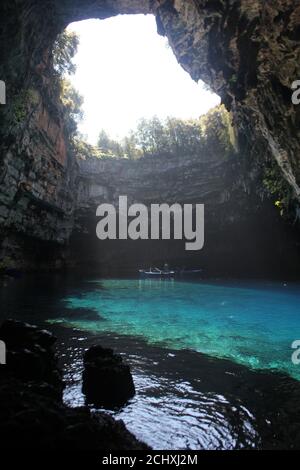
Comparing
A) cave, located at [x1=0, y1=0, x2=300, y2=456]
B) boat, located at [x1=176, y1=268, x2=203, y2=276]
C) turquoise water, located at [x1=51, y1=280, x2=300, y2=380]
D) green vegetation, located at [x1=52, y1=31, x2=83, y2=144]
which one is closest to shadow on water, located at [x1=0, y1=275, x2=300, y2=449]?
cave, located at [x1=0, y1=0, x2=300, y2=456]

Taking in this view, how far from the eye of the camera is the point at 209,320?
13.4 m

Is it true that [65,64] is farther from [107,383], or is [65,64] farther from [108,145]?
[107,383]

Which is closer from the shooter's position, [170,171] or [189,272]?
[170,171]

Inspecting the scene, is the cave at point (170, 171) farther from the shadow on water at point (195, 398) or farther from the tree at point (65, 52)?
the tree at point (65, 52)

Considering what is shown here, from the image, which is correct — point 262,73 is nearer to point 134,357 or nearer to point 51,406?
point 134,357

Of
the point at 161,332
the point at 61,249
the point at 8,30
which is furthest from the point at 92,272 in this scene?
the point at 8,30

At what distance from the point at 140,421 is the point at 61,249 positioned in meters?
27.8

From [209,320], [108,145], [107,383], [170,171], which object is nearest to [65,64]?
[108,145]

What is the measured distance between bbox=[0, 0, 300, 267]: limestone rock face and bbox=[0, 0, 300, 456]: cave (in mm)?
42

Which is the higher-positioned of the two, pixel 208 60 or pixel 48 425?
pixel 208 60

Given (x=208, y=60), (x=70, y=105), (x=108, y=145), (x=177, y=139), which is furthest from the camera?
(x=108, y=145)

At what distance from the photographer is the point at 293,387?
658 cm

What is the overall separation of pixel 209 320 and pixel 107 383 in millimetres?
8083

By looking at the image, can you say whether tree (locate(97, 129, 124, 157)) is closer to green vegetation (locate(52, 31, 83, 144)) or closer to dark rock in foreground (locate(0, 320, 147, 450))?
green vegetation (locate(52, 31, 83, 144))
